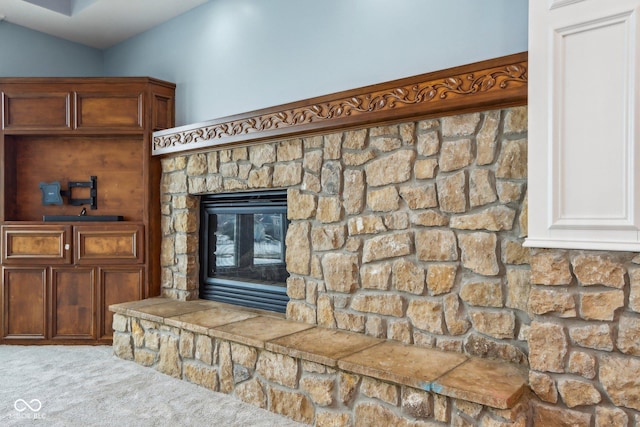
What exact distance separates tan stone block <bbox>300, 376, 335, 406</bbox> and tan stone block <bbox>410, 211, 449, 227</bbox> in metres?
0.90

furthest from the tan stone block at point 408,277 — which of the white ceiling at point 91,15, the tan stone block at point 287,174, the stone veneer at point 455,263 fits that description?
the white ceiling at point 91,15

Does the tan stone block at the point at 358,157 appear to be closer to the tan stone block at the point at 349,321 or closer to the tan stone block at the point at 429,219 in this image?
the tan stone block at the point at 429,219

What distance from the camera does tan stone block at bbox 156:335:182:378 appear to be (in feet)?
9.27

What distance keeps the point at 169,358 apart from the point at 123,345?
540 millimetres

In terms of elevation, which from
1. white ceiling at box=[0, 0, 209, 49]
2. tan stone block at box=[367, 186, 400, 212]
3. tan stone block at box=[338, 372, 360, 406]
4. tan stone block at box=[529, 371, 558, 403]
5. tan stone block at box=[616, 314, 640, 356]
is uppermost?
white ceiling at box=[0, 0, 209, 49]

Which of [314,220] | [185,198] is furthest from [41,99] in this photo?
[314,220]

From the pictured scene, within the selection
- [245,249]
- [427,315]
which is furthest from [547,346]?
[245,249]

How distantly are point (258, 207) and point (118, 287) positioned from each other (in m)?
1.39

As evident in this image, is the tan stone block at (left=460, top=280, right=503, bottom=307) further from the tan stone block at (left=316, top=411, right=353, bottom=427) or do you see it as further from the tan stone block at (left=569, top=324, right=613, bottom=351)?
the tan stone block at (left=316, top=411, right=353, bottom=427)

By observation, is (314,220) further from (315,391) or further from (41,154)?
(41,154)

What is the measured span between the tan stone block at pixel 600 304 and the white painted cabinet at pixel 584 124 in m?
0.17

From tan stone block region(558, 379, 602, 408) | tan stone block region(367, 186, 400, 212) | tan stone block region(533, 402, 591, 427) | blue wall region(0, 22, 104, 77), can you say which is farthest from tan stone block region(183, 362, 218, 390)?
blue wall region(0, 22, 104, 77)

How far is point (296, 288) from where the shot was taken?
279cm

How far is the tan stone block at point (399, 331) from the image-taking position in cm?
232
